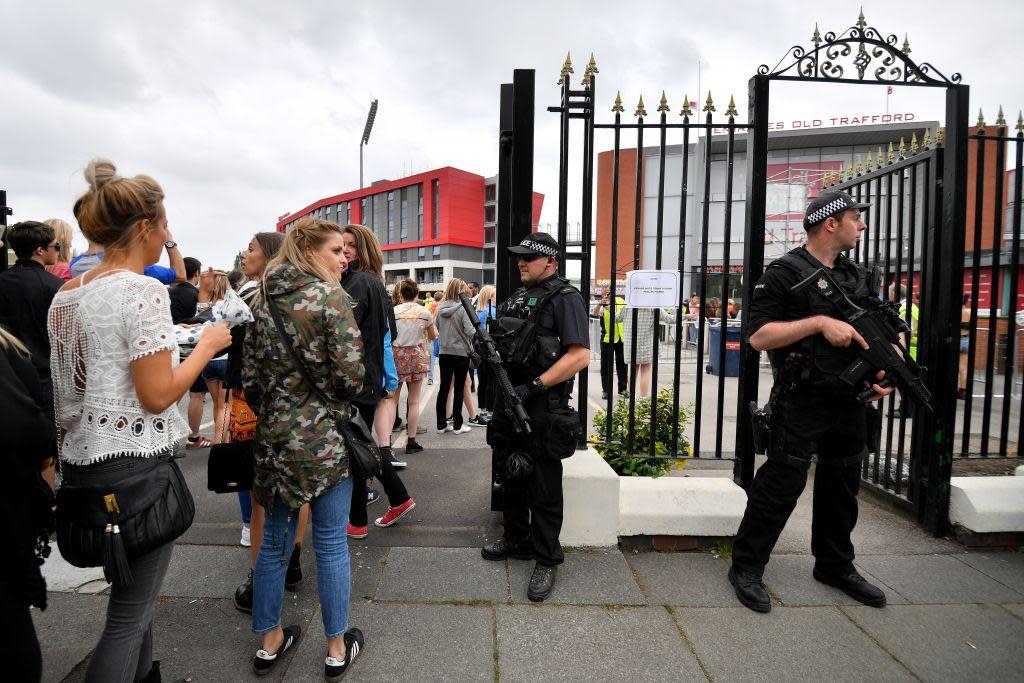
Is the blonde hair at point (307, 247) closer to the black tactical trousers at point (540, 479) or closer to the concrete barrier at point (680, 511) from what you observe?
the black tactical trousers at point (540, 479)

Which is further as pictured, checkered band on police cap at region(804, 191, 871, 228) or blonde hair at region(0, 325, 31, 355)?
checkered band on police cap at region(804, 191, 871, 228)

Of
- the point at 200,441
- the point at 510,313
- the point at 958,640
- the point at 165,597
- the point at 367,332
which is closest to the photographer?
the point at 958,640

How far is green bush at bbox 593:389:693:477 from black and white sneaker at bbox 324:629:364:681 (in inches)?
82.1

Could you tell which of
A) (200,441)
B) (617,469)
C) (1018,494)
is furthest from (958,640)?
(200,441)

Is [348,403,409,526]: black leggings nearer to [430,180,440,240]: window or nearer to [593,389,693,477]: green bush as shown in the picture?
[593,389,693,477]: green bush

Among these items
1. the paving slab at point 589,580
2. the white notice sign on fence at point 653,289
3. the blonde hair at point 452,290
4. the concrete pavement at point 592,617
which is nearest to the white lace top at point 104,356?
the concrete pavement at point 592,617

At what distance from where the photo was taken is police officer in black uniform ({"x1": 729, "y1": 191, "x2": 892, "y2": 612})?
2945mm

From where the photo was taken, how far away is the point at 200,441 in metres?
5.95

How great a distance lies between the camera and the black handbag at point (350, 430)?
7.30ft

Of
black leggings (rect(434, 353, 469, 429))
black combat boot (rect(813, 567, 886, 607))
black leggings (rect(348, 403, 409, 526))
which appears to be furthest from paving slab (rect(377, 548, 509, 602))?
black leggings (rect(434, 353, 469, 429))

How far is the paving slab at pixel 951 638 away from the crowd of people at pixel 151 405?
256 centimetres

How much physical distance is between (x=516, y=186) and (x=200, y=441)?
454cm

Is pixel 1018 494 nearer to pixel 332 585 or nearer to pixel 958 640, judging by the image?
pixel 958 640

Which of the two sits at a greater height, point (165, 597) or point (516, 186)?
point (516, 186)
